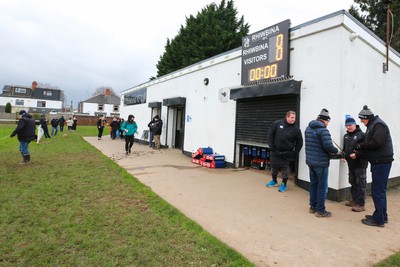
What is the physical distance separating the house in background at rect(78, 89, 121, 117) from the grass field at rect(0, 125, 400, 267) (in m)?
55.5

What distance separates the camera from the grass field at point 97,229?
9.25ft

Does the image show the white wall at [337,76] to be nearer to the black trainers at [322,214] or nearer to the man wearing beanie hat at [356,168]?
the man wearing beanie hat at [356,168]

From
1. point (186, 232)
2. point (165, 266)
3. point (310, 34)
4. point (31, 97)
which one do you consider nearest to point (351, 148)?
point (310, 34)

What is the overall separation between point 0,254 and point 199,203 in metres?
2.94

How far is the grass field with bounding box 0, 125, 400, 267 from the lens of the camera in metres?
2.82

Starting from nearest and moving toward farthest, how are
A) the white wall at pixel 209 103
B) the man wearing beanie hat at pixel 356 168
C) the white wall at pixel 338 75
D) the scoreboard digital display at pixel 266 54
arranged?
the man wearing beanie hat at pixel 356 168 < the white wall at pixel 338 75 < the scoreboard digital display at pixel 266 54 < the white wall at pixel 209 103

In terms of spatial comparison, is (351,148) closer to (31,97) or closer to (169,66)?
(169,66)

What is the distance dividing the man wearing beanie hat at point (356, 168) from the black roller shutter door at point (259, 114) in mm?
1593

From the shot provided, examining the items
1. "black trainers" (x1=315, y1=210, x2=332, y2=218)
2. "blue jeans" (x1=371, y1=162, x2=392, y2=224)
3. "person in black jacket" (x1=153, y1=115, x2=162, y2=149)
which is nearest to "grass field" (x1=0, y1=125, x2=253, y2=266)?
"black trainers" (x1=315, y1=210, x2=332, y2=218)

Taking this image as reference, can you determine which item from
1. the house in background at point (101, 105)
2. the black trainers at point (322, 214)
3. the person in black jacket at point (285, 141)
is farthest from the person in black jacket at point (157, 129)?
the house in background at point (101, 105)

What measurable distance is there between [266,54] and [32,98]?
64786mm

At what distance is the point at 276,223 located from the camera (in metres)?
3.95

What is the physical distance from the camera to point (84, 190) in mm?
5379

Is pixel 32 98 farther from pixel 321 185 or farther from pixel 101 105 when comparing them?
pixel 321 185
